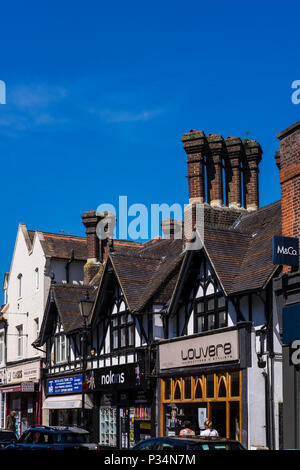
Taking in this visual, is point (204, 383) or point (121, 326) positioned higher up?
point (121, 326)

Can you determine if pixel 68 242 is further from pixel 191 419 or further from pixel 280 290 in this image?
pixel 280 290

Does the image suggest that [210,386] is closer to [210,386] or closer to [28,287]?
[210,386]

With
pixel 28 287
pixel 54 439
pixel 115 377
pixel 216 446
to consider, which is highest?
pixel 28 287

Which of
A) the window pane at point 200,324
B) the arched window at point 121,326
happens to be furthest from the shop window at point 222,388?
the arched window at point 121,326

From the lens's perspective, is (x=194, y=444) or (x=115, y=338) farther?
(x=115, y=338)

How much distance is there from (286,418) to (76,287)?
61.1ft

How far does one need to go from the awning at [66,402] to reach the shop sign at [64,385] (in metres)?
0.29

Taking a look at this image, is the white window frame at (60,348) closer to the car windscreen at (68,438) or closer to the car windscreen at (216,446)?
the car windscreen at (68,438)

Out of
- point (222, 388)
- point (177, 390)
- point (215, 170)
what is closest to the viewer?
point (222, 388)

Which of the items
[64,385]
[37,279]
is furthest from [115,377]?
[37,279]

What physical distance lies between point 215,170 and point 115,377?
8.77 metres

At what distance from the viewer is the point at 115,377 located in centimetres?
2844

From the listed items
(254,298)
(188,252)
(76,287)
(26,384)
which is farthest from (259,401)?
(26,384)

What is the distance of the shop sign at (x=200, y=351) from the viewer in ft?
71.4
